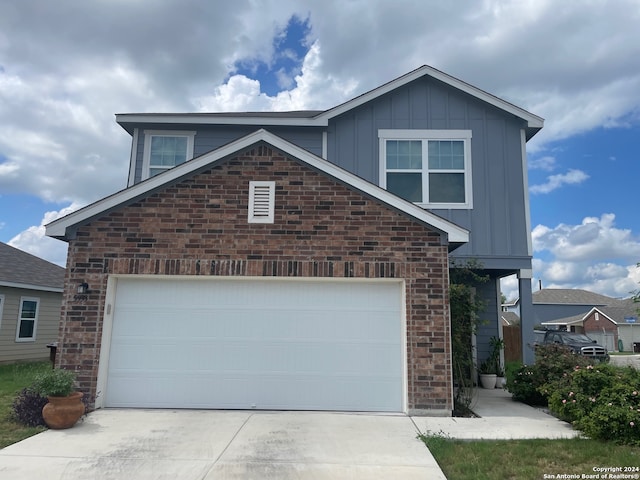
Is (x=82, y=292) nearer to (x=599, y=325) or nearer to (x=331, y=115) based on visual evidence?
(x=331, y=115)

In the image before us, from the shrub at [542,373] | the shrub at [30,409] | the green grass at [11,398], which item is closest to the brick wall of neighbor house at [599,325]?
the shrub at [542,373]

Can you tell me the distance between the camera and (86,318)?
27.3 feet

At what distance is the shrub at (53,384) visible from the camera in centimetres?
712

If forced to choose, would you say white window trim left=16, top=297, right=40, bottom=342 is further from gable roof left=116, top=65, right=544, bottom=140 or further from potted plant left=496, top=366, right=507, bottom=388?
potted plant left=496, top=366, right=507, bottom=388

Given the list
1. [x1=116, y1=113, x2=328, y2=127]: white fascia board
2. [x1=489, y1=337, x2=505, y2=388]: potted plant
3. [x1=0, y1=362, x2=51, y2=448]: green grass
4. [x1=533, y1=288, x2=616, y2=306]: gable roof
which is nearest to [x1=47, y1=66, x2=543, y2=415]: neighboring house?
[x1=0, y1=362, x2=51, y2=448]: green grass

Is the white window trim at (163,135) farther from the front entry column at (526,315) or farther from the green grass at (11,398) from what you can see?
the front entry column at (526,315)

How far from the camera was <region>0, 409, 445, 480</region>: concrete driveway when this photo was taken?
5.37 metres

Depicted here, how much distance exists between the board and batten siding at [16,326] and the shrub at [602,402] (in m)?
16.0

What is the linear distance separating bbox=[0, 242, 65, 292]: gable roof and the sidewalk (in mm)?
14219

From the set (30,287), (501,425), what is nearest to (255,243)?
(501,425)

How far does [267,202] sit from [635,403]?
20.9ft

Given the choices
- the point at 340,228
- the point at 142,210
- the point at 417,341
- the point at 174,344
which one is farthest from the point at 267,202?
the point at 417,341

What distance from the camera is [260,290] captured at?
28.4 feet

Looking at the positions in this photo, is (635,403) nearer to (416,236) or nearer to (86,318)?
(416,236)
